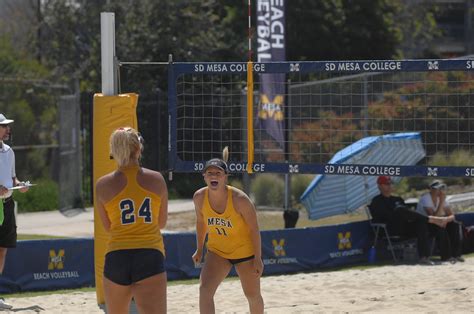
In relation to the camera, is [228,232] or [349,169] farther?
[349,169]

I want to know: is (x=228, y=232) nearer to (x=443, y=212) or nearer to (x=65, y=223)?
(x=443, y=212)

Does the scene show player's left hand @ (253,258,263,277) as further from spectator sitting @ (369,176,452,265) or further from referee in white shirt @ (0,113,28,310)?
spectator sitting @ (369,176,452,265)

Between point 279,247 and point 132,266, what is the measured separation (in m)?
6.41

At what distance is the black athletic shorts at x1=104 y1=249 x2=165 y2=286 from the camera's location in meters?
5.72

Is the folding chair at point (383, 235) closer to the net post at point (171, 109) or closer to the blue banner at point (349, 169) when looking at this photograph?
the blue banner at point (349, 169)

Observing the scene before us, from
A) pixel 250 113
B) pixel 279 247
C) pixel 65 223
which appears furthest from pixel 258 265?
pixel 65 223

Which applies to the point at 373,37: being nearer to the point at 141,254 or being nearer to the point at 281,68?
the point at 281,68

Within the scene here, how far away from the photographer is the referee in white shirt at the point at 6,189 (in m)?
8.91

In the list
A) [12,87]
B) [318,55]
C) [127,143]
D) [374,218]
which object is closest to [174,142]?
[127,143]

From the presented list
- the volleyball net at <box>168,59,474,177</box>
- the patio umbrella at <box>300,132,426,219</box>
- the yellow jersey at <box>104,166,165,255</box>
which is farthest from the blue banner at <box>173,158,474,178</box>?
the patio umbrella at <box>300,132,426,219</box>

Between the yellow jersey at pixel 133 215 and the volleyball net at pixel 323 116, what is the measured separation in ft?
11.2

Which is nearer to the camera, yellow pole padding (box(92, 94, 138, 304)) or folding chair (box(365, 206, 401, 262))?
yellow pole padding (box(92, 94, 138, 304))

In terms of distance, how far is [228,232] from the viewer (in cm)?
708

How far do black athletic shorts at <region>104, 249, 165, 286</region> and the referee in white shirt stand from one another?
322 cm
